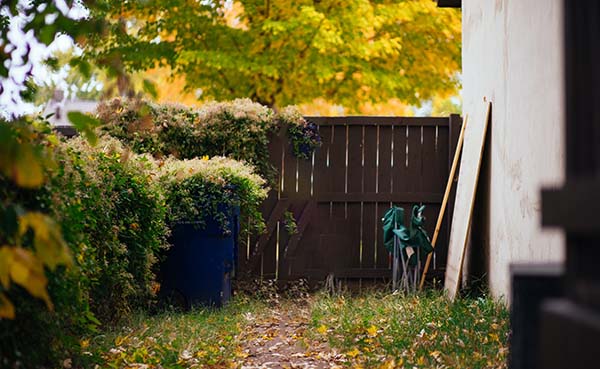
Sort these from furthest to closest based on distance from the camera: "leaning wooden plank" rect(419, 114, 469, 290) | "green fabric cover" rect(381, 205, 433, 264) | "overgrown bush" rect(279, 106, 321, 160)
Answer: "overgrown bush" rect(279, 106, 321, 160)
"leaning wooden plank" rect(419, 114, 469, 290)
"green fabric cover" rect(381, 205, 433, 264)

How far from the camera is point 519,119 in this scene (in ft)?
18.6

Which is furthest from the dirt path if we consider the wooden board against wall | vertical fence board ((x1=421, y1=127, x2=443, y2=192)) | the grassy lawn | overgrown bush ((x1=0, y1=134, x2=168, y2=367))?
vertical fence board ((x1=421, y1=127, x2=443, y2=192))

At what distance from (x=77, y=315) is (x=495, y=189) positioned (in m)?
3.70

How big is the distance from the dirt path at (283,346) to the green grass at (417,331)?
0.34 feet

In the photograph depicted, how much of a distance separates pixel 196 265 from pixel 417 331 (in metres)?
2.20

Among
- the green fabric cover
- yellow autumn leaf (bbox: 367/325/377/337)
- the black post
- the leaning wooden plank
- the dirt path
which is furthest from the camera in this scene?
the leaning wooden plank

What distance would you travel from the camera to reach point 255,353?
5.01 meters

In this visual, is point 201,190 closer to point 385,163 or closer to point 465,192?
point 385,163

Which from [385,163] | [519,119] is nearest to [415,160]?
[385,163]

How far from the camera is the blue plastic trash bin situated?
6559 millimetres

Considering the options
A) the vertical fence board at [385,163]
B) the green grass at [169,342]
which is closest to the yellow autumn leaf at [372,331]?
the green grass at [169,342]

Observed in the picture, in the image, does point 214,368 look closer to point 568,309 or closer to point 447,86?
point 568,309

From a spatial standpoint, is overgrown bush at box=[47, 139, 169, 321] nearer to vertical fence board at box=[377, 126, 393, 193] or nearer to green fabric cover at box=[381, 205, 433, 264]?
green fabric cover at box=[381, 205, 433, 264]

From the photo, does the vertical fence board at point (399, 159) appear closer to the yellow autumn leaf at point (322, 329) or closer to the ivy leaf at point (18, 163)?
the yellow autumn leaf at point (322, 329)
